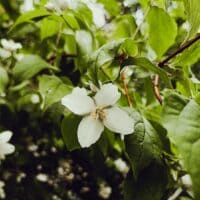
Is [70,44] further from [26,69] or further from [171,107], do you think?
[171,107]

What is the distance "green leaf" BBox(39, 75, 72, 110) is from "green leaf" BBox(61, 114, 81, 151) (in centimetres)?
10

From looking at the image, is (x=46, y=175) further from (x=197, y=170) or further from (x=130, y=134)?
(x=197, y=170)

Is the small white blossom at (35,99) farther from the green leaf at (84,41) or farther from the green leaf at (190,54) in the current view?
the green leaf at (190,54)

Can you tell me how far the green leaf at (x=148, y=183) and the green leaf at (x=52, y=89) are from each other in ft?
0.77

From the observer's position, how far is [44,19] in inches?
45.4

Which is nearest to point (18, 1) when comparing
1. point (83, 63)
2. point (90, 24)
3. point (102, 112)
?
point (90, 24)

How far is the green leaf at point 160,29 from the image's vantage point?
96 centimetres

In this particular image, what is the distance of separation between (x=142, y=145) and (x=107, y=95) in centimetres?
10

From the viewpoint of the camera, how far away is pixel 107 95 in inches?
30.5

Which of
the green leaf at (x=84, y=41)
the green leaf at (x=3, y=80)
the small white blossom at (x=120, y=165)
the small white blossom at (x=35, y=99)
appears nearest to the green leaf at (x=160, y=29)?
the green leaf at (x=84, y=41)

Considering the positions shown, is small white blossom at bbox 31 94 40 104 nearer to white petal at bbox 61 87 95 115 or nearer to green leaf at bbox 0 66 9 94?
green leaf at bbox 0 66 9 94

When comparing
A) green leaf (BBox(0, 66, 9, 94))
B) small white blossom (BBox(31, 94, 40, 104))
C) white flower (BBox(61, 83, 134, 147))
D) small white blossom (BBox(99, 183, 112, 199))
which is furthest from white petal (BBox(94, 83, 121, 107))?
small white blossom (BBox(99, 183, 112, 199))

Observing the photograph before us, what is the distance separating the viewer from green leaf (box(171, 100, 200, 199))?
0.62 metres

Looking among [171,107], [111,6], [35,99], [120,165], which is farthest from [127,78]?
→ [120,165]
